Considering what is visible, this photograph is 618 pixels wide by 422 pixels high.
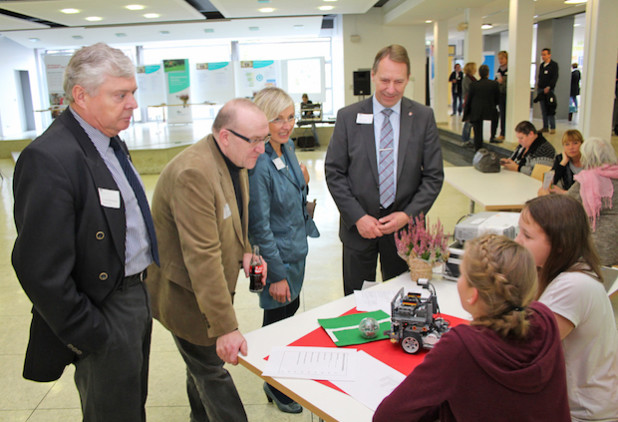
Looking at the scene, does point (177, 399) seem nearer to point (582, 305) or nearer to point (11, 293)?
point (582, 305)

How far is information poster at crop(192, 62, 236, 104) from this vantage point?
17234 millimetres

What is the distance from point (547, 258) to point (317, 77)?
614 inches

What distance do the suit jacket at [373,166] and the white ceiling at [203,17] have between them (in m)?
8.97

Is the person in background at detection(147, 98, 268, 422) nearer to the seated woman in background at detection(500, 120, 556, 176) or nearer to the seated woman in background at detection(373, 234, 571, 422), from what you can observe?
the seated woman in background at detection(373, 234, 571, 422)

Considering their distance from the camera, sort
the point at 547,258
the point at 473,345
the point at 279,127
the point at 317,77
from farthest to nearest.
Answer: the point at 317,77
the point at 279,127
the point at 547,258
the point at 473,345

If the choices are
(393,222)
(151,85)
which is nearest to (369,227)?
(393,222)

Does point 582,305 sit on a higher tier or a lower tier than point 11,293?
higher

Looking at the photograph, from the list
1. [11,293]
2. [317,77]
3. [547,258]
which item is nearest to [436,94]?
[317,77]

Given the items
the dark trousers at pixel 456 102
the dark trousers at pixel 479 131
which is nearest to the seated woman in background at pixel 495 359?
the dark trousers at pixel 479 131

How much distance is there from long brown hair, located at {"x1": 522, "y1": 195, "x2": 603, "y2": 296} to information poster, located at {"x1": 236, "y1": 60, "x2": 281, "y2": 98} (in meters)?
15.9

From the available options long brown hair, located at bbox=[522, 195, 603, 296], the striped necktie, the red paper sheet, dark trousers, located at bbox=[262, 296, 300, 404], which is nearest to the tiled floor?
dark trousers, located at bbox=[262, 296, 300, 404]

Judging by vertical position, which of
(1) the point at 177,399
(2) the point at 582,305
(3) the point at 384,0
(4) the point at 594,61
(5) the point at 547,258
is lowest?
(1) the point at 177,399

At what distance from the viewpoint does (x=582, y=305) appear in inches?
61.8

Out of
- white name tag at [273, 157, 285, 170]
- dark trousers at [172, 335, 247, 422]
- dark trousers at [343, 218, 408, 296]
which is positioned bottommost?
dark trousers at [172, 335, 247, 422]
